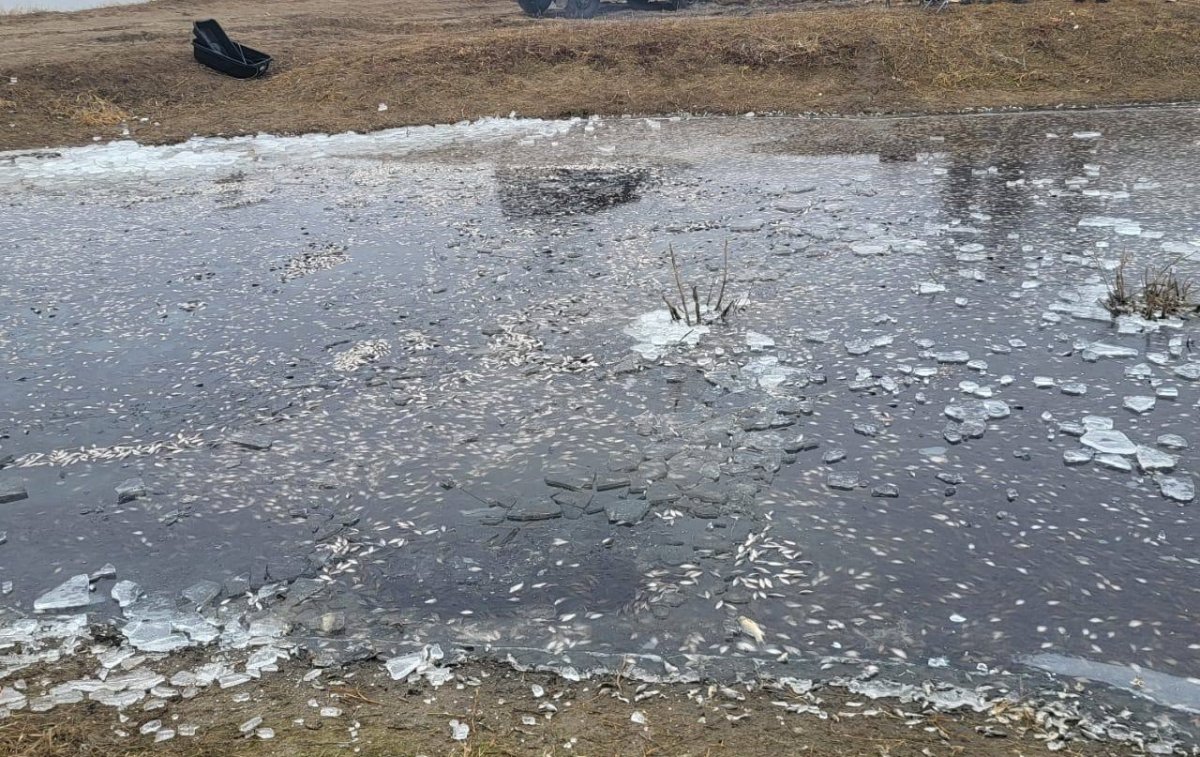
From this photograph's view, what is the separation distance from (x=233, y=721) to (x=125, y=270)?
239 inches

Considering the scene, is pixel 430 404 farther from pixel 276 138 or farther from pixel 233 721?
pixel 276 138

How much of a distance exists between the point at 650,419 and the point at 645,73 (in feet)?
36.7

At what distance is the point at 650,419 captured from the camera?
510 centimetres

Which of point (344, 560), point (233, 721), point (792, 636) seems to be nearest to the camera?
point (233, 721)

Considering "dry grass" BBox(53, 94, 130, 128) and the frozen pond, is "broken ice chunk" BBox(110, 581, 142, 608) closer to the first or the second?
the frozen pond

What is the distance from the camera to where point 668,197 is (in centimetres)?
931

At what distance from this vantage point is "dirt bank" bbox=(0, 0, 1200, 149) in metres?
13.4

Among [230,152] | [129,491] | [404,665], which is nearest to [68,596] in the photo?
[129,491]

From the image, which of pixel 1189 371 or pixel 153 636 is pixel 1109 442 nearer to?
pixel 1189 371

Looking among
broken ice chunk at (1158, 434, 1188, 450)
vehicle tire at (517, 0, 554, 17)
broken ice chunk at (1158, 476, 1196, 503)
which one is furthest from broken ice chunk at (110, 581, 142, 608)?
vehicle tire at (517, 0, 554, 17)

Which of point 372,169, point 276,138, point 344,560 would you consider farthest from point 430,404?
point 276,138

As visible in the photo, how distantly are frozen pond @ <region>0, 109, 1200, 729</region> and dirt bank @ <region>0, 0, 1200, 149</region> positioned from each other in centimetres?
443

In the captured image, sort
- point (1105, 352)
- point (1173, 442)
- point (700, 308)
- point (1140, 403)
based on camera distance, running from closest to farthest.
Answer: point (1173, 442) → point (1140, 403) → point (1105, 352) → point (700, 308)

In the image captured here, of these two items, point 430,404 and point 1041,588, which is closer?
point 1041,588
